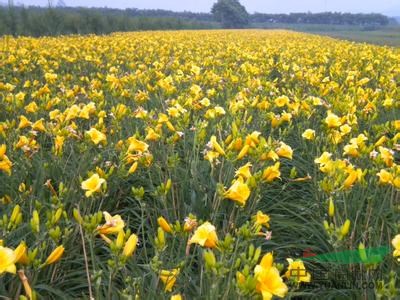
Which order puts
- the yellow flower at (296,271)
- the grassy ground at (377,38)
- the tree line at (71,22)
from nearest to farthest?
1. the yellow flower at (296,271)
2. the tree line at (71,22)
3. the grassy ground at (377,38)

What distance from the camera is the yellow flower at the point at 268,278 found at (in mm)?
1215

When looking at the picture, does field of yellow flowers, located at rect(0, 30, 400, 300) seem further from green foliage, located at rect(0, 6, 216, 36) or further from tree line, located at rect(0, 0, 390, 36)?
tree line, located at rect(0, 0, 390, 36)

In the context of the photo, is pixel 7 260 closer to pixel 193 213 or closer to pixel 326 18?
pixel 193 213

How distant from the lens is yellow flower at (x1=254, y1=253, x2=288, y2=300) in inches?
47.8

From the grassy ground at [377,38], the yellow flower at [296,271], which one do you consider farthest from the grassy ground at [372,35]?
the yellow flower at [296,271]

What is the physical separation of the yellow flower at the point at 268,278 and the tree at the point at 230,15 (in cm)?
6584

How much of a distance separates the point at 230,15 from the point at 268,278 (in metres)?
68.5

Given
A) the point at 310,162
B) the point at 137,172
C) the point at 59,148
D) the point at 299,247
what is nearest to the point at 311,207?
the point at 299,247

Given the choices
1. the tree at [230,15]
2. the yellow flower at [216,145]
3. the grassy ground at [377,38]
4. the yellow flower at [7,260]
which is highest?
the tree at [230,15]

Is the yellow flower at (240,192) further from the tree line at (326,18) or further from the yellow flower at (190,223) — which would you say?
the tree line at (326,18)

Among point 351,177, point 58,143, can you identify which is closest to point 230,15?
point 58,143

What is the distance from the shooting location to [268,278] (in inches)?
48.7

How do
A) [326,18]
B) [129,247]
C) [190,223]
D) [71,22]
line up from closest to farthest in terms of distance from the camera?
[129,247] → [190,223] → [71,22] → [326,18]

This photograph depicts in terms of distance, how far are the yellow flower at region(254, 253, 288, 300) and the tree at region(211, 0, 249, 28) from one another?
6584 cm
